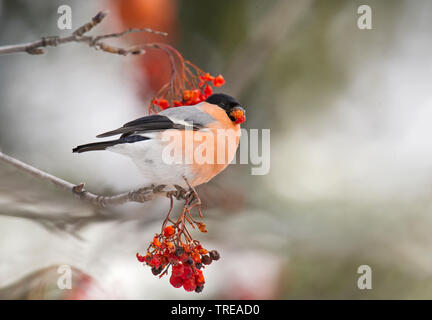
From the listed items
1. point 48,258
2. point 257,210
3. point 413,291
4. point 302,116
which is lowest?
point 413,291

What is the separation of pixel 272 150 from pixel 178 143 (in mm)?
419

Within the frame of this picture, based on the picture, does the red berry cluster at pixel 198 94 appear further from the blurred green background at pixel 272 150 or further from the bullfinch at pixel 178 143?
the blurred green background at pixel 272 150

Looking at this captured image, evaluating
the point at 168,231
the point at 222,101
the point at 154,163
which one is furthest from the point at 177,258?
the point at 222,101

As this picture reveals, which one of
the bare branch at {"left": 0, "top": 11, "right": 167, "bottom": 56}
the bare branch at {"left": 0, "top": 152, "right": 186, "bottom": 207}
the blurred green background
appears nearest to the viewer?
the bare branch at {"left": 0, "top": 11, "right": 167, "bottom": 56}

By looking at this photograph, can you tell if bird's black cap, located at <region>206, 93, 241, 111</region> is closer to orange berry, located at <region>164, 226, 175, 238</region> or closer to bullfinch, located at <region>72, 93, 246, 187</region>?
bullfinch, located at <region>72, 93, 246, 187</region>

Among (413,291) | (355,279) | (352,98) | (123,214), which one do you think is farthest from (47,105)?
(413,291)

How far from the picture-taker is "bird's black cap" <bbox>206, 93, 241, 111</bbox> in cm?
92

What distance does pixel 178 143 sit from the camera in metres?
0.87

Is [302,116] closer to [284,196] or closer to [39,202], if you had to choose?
[284,196]

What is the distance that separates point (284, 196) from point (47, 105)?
2.20 ft

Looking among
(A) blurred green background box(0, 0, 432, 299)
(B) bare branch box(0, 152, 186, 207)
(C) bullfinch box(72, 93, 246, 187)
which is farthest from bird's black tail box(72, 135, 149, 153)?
(A) blurred green background box(0, 0, 432, 299)

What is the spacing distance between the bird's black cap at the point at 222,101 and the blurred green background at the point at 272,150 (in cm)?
21

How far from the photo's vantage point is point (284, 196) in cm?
121

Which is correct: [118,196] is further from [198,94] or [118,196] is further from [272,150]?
[272,150]
